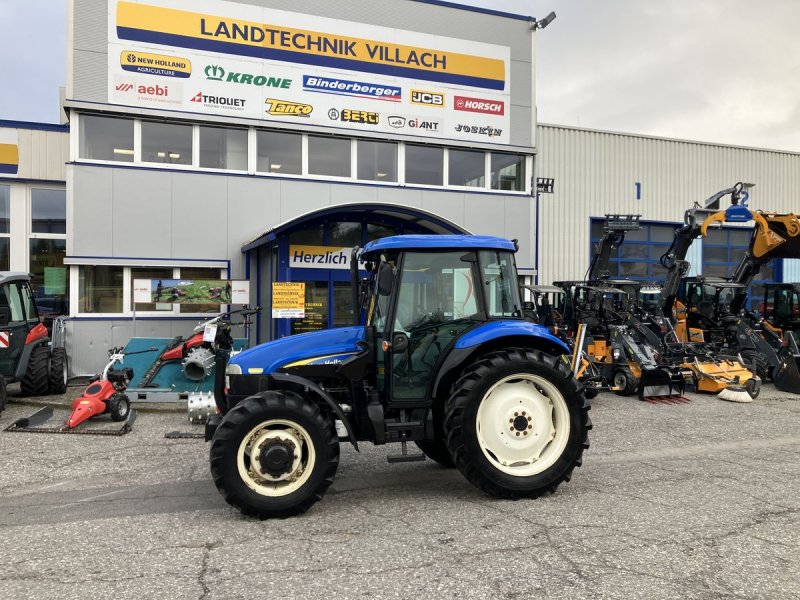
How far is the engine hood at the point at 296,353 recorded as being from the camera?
17.4 ft

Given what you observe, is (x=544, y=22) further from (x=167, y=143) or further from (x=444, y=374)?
(x=444, y=374)

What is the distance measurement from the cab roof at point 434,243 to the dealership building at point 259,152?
6.61 meters

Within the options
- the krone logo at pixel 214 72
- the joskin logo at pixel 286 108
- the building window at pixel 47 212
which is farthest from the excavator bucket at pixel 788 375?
the building window at pixel 47 212

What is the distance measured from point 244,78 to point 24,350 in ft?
23.1

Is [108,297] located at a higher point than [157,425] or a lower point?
higher

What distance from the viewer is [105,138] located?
498 inches

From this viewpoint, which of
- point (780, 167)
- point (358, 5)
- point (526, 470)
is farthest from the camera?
point (780, 167)

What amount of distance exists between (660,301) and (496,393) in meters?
10.4

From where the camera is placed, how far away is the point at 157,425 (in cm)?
856

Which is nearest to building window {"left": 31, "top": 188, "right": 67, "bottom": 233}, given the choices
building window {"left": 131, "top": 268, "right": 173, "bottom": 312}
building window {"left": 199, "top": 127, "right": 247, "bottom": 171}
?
building window {"left": 131, "top": 268, "right": 173, "bottom": 312}

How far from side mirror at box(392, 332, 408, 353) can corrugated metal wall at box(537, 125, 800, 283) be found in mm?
15347

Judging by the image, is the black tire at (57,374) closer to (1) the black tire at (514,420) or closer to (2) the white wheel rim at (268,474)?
(2) the white wheel rim at (268,474)

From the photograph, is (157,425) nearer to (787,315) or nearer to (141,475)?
(141,475)

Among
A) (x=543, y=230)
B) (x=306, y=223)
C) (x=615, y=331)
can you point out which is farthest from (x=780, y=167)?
(x=306, y=223)
